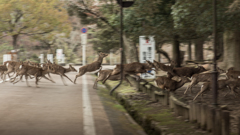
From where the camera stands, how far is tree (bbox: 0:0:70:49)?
33.3m

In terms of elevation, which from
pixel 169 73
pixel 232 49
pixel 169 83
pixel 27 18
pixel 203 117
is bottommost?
pixel 203 117

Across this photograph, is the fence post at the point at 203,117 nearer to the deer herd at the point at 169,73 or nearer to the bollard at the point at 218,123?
the bollard at the point at 218,123

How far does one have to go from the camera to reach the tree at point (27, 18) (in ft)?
109

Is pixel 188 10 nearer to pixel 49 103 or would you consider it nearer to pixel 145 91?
pixel 145 91

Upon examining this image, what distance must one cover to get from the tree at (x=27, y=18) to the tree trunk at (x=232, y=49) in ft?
67.7

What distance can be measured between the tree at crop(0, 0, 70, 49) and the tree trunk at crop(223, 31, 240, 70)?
20622mm

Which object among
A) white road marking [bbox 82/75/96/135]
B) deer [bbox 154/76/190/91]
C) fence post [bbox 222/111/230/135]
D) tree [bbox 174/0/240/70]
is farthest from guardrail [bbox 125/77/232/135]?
tree [bbox 174/0/240/70]

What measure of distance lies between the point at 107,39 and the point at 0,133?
85.1ft

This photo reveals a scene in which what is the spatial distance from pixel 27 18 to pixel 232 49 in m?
21.6

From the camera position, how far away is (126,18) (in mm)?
20922

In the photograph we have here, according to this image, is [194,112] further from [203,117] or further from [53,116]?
[53,116]

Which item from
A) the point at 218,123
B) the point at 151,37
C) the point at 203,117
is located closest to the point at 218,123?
the point at 218,123

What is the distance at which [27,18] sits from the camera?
113 ft

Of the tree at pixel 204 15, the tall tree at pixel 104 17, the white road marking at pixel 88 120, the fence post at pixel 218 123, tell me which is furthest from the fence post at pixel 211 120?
the tall tree at pixel 104 17
